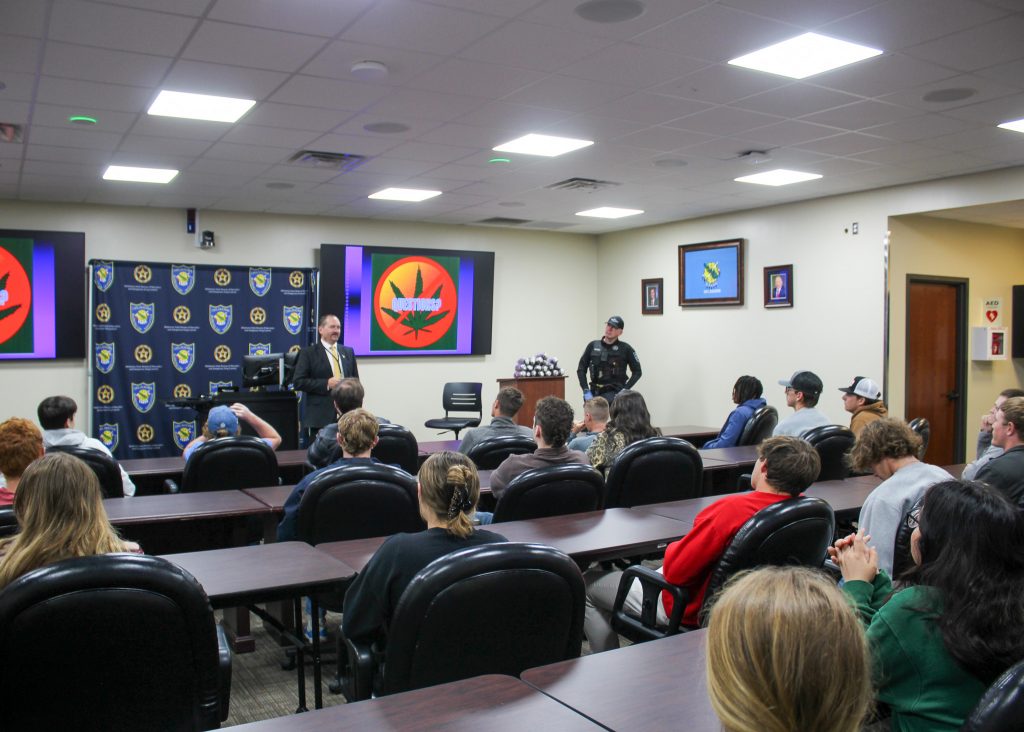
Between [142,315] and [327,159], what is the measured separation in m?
3.20

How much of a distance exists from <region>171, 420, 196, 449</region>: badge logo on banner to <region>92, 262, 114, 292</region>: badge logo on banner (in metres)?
1.48

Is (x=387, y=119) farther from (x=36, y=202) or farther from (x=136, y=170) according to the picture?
(x=36, y=202)

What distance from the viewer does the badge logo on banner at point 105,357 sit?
8.38 meters

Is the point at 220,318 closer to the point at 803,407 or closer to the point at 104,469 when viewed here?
the point at 104,469

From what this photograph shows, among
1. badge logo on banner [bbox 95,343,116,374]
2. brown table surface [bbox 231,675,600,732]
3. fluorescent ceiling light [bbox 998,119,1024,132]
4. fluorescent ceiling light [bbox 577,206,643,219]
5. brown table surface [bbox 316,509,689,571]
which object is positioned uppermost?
fluorescent ceiling light [bbox 998,119,1024,132]

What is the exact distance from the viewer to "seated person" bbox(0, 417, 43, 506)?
2.97m

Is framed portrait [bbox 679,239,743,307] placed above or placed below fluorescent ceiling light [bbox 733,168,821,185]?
below

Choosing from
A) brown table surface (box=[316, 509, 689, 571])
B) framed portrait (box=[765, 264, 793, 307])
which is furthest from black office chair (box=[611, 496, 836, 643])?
framed portrait (box=[765, 264, 793, 307])

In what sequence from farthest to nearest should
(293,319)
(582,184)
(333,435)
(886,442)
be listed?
(293,319) → (582,184) → (333,435) → (886,442)

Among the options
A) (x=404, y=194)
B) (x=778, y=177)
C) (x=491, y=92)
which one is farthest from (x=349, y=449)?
(x=778, y=177)

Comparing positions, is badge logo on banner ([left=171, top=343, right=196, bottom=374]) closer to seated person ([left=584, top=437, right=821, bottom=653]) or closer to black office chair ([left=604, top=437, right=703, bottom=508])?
black office chair ([left=604, top=437, right=703, bottom=508])

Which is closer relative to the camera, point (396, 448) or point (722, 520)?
point (722, 520)

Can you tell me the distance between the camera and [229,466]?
4363 mm

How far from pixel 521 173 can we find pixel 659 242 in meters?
3.57
